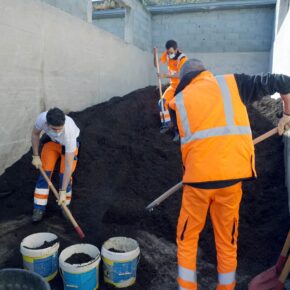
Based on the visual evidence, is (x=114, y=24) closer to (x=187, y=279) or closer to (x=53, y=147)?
(x=53, y=147)

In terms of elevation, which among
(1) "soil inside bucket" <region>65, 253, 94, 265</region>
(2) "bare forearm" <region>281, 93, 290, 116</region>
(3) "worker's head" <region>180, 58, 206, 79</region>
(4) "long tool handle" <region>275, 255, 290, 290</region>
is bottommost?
(1) "soil inside bucket" <region>65, 253, 94, 265</region>

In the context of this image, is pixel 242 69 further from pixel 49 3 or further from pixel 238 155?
pixel 238 155

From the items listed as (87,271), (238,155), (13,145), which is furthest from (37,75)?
(238,155)

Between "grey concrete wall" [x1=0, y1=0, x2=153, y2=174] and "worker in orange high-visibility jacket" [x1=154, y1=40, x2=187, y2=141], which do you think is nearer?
"grey concrete wall" [x1=0, y1=0, x2=153, y2=174]

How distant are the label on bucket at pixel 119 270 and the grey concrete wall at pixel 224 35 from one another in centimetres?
789

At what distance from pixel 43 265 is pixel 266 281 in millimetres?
1775

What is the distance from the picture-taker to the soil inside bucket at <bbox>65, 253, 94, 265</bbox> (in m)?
2.68

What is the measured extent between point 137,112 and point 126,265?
4.60 metres

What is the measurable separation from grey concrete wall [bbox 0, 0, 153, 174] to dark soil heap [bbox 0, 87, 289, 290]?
1.36 ft

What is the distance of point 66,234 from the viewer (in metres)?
3.40

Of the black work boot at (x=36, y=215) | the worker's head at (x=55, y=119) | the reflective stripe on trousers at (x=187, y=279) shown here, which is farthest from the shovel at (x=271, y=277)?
the black work boot at (x=36, y=215)

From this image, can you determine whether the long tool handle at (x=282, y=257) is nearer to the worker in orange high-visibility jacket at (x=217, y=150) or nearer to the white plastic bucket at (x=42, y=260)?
the worker in orange high-visibility jacket at (x=217, y=150)

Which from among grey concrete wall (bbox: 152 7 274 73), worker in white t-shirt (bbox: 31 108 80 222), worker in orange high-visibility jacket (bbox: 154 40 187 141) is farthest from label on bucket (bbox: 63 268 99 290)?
grey concrete wall (bbox: 152 7 274 73)

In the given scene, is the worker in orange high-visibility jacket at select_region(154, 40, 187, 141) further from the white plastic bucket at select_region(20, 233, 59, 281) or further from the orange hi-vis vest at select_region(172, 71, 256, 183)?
the white plastic bucket at select_region(20, 233, 59, 281)
